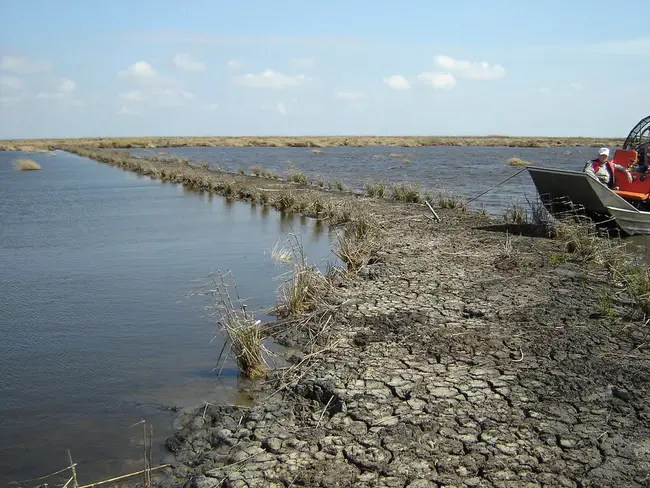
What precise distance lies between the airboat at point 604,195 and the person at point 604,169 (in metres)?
0.32

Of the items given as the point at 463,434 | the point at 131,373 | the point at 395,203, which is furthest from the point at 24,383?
the point at 395,203

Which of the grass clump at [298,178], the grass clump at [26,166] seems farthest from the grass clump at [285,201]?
the grass clump at [26,166]

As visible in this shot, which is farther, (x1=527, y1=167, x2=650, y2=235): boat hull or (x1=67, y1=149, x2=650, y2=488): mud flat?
(x1=527, y1=167, x2=650, y2=235): boat hull

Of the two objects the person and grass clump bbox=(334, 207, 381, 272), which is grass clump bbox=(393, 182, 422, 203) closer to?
the person

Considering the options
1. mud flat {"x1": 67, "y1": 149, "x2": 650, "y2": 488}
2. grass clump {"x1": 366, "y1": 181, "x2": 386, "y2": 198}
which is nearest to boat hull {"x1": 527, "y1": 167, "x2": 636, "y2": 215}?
mud flat {"x1": 67, "y1": 149, "x2": 650, "y2": 488}

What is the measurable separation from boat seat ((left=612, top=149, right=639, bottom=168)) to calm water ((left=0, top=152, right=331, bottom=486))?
6.53m

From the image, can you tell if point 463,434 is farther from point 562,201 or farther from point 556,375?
point 562,201

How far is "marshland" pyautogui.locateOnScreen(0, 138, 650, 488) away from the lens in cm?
426

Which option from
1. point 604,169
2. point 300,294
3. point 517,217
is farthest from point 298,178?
point 300,294

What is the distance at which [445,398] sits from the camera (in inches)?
196

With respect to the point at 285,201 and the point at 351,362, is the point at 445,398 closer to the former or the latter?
the point at 351,362

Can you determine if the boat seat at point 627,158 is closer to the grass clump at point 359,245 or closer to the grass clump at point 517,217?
the grass clump at point 517,217

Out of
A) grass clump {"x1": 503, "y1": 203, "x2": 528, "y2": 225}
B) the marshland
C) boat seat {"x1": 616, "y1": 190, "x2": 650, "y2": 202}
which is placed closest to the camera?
the marshland

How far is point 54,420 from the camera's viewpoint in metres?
5.39
